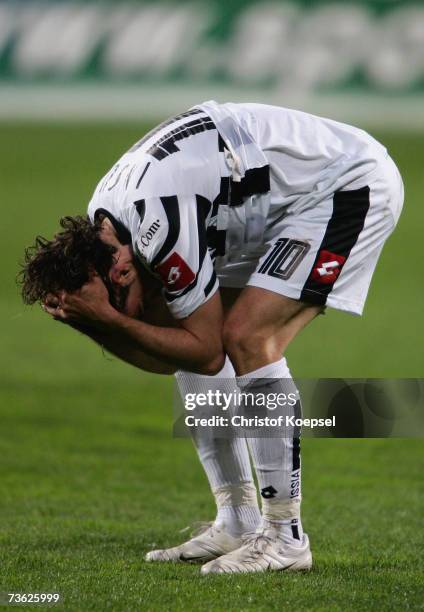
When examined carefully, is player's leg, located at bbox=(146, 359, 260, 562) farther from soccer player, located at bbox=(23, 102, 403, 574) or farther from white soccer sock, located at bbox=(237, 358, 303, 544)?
white soccer sock, located at bbox=(237, 358, 303, 544)

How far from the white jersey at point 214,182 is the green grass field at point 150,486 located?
0.99m

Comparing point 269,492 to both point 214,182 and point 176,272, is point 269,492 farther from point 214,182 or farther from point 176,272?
point 214,182

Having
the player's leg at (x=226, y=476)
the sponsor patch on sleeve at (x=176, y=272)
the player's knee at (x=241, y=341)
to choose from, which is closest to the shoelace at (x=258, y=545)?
the player's leg at (x=226, y=476)

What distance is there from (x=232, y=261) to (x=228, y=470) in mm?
910

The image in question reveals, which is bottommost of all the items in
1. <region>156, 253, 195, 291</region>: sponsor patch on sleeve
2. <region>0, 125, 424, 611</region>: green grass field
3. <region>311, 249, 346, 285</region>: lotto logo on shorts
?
<region>0, 125, 424, 611</region>: green grass field

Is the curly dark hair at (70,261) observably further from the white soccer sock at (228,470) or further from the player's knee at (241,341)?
the white soccer sock at (228,470)

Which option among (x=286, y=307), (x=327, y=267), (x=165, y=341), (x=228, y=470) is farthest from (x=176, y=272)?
(x=228, y=470)

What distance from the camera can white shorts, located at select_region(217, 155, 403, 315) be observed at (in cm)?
490

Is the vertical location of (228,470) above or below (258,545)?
above

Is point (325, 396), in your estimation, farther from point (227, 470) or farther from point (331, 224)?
point (331, 224)

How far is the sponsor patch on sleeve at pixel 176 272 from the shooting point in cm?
453

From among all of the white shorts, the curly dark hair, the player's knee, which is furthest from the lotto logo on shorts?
the curly dark hair

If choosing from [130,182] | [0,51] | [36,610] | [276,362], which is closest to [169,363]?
[276,362]

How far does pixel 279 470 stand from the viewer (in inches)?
191
